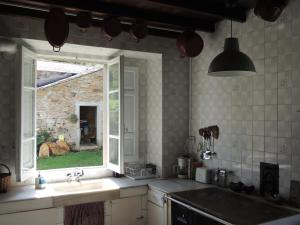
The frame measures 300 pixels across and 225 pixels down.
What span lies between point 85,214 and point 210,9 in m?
2.12

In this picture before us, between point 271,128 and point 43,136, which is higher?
point 271,128

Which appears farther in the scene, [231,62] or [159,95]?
[159,95]

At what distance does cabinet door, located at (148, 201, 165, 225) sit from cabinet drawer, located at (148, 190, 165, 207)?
4 cm

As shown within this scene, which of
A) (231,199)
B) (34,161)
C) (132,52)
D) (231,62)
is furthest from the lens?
(132,52)

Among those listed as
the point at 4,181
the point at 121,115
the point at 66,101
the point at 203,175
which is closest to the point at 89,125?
the point at 66,101

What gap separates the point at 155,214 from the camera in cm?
263

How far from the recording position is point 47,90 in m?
5.62

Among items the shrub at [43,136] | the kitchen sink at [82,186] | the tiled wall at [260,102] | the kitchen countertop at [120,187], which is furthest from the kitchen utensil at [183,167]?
the shrub at [43,136]

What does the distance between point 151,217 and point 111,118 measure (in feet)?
3.85

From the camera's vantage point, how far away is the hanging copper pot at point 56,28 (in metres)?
1.84

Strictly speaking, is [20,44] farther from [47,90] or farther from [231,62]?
[47,90]

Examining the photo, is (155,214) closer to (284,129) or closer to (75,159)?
(284,129)

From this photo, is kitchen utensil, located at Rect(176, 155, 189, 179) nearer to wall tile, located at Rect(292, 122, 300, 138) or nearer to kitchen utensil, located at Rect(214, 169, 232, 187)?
kitchen utensil, located at Rect(214, 169, 232, 187)

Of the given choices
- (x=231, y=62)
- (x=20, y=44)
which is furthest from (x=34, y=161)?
(x=231, y=62)
